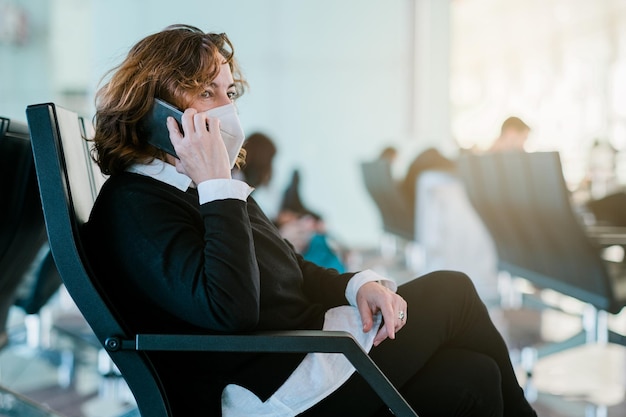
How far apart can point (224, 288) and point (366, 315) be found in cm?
31

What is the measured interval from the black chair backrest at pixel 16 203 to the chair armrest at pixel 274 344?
1.85 feet

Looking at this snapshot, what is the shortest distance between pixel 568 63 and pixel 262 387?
825cm

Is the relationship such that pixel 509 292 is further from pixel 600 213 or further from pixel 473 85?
pixel 473 85

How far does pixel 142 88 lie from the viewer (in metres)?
1.25

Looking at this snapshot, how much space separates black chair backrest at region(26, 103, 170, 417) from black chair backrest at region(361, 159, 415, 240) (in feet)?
12.4

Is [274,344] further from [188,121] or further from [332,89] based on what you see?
[332,89]

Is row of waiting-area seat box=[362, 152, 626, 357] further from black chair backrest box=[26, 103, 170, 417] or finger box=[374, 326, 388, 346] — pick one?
black chair backrest box=[26, 103, 170, 417]

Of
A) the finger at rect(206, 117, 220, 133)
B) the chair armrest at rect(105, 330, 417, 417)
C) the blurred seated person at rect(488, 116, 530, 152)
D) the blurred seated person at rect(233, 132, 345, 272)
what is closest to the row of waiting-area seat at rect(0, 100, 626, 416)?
the chair armrest at rect(105, 330, 417, 417)

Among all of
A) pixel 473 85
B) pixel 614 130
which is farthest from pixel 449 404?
pixel 473 85

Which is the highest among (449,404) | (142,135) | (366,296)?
(142,135)

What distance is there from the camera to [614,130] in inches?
317

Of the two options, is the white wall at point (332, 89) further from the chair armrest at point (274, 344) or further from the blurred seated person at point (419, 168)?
the chair armrest at point (274, 344)

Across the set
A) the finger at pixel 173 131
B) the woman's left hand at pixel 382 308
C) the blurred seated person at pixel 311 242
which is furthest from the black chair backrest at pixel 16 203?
the blurred seated person at pixel 311 242

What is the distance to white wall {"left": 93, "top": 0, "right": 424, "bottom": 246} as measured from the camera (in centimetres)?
808
